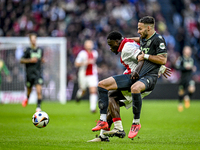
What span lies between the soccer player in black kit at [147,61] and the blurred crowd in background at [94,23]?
13557 mm

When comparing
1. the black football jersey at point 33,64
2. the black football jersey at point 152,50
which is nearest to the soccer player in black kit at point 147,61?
the black football jersey at point 152,50

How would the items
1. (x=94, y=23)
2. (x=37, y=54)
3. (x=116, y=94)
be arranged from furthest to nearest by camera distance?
(x=94, y=23) < (x=37, y=54) < (x=116, y=94)

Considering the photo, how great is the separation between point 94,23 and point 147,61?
15.8 meters

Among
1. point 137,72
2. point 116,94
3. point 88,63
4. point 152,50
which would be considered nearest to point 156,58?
point 152,50

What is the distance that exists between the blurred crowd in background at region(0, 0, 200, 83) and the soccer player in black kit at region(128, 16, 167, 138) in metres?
13.6

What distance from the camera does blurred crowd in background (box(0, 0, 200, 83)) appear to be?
20.1 metres

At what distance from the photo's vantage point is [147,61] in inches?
227

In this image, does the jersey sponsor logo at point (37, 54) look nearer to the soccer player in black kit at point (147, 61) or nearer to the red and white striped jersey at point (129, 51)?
the red and white striped jersey at point (129, 51)

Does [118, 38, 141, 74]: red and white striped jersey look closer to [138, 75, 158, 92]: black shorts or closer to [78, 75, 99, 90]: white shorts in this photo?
[138, 75, 158, 92]: black shorts

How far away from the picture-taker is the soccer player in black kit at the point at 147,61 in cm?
548

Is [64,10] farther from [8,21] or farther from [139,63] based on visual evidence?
[139,63]

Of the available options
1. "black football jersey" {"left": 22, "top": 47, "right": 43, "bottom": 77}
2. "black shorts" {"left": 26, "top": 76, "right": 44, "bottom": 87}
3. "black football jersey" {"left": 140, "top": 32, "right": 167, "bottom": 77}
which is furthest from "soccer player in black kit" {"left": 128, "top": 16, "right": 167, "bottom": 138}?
"black football jersey" {"left": 22, "top": 47, "right": 43, "bottom": 77}

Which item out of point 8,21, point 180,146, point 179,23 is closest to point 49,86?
point 8,21

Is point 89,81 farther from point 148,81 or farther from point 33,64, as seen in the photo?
point 148,81
